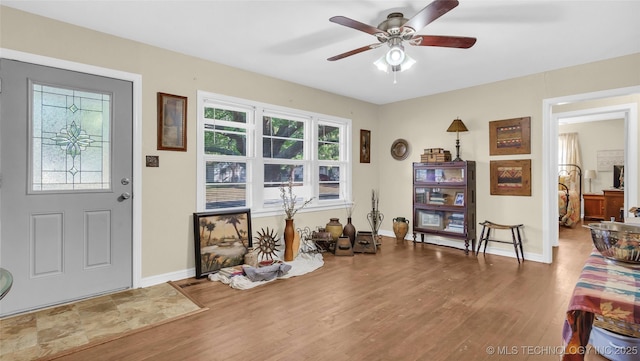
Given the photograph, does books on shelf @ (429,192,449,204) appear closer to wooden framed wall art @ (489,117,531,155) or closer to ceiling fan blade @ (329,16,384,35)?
wooden framed wall art @ (489,117,531,155)

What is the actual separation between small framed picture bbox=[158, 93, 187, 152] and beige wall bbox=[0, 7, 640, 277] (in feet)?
0.23

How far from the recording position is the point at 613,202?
6980mm

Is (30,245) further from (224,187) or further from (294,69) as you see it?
(294,69)

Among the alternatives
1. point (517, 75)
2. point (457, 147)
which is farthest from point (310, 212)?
point (517, 75)

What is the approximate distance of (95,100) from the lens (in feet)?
9.93

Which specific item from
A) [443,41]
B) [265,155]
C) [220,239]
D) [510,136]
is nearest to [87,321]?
[220,239]

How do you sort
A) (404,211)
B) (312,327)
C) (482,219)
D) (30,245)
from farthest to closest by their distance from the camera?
(404,211)
(482,219)
(30,245)
(312,327)

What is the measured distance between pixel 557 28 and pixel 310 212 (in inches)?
145

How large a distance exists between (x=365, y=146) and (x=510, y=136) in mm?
2330

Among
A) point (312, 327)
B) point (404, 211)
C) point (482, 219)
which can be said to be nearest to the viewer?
point (312, 327)

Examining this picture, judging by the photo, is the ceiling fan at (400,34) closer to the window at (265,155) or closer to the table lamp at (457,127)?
the window at (265,155)

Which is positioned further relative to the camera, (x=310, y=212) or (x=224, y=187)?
(x=310, y=212)

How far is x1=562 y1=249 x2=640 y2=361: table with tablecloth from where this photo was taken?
96 centimetres

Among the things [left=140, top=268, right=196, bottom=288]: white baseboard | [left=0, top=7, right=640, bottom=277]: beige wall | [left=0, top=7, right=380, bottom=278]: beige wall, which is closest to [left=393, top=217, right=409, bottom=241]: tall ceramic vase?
[left=0, top=7, right=640, bottom=277]: beige wall
